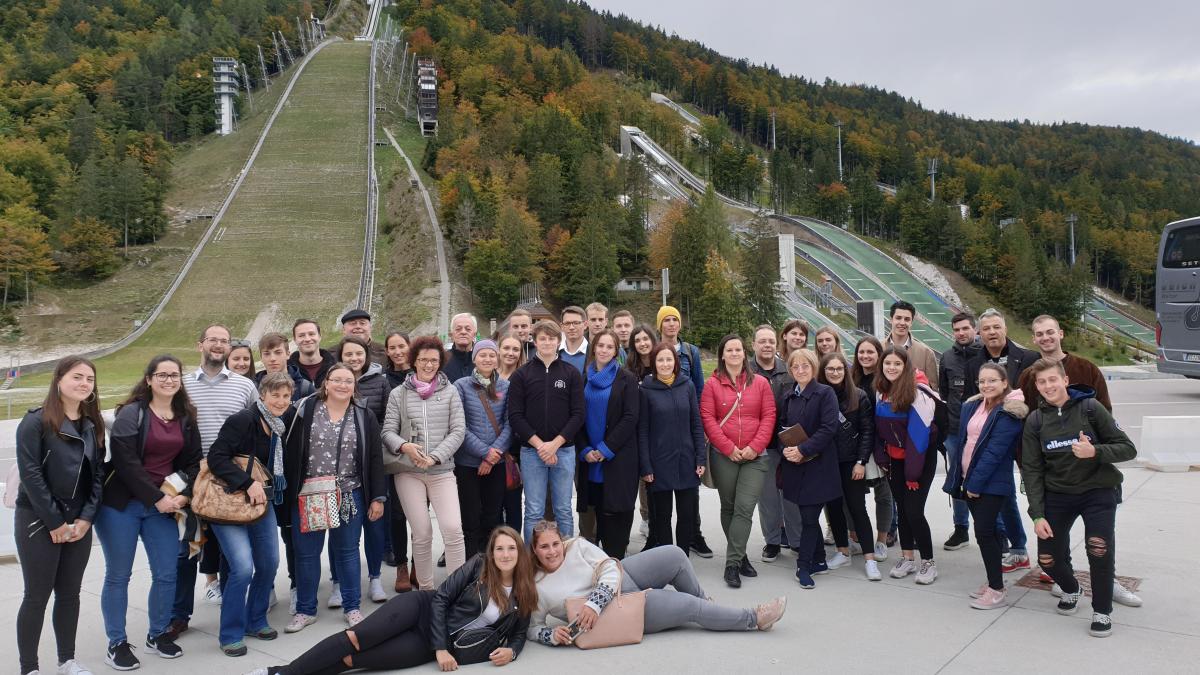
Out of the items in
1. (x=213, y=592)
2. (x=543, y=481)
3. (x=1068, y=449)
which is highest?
(x=1068, y=449)

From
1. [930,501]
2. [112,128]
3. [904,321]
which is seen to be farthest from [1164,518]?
[112,128]

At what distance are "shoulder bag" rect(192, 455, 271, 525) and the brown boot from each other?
1.42 m

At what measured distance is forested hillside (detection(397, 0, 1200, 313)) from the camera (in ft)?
239

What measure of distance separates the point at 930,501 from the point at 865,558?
7.88 ft

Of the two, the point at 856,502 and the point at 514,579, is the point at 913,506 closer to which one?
the point at 856,502

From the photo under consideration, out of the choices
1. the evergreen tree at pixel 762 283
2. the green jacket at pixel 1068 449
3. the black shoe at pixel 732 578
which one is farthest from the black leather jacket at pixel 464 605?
the evergreen tree at pixel 762 283

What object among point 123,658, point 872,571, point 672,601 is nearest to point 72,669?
point 123,658

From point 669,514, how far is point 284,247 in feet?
149

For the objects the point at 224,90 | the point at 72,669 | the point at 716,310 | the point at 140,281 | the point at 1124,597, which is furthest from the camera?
the point at 224,90

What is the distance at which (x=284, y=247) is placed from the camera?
4631 centimetres

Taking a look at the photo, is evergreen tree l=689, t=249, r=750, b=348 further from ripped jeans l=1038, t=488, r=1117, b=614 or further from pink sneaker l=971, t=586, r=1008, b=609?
ripped jeans l=1038, t=488, r=1117, b=614

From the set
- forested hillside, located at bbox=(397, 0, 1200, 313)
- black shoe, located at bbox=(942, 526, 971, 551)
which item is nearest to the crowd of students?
black shoe, located at bbox=(942, 526, 971, 551)

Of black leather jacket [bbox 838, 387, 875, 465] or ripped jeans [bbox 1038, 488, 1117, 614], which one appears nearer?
ripped jeans [bbox 1038, 488, 1117, 614]

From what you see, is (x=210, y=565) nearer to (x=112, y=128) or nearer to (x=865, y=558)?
(x=865, y=558)
